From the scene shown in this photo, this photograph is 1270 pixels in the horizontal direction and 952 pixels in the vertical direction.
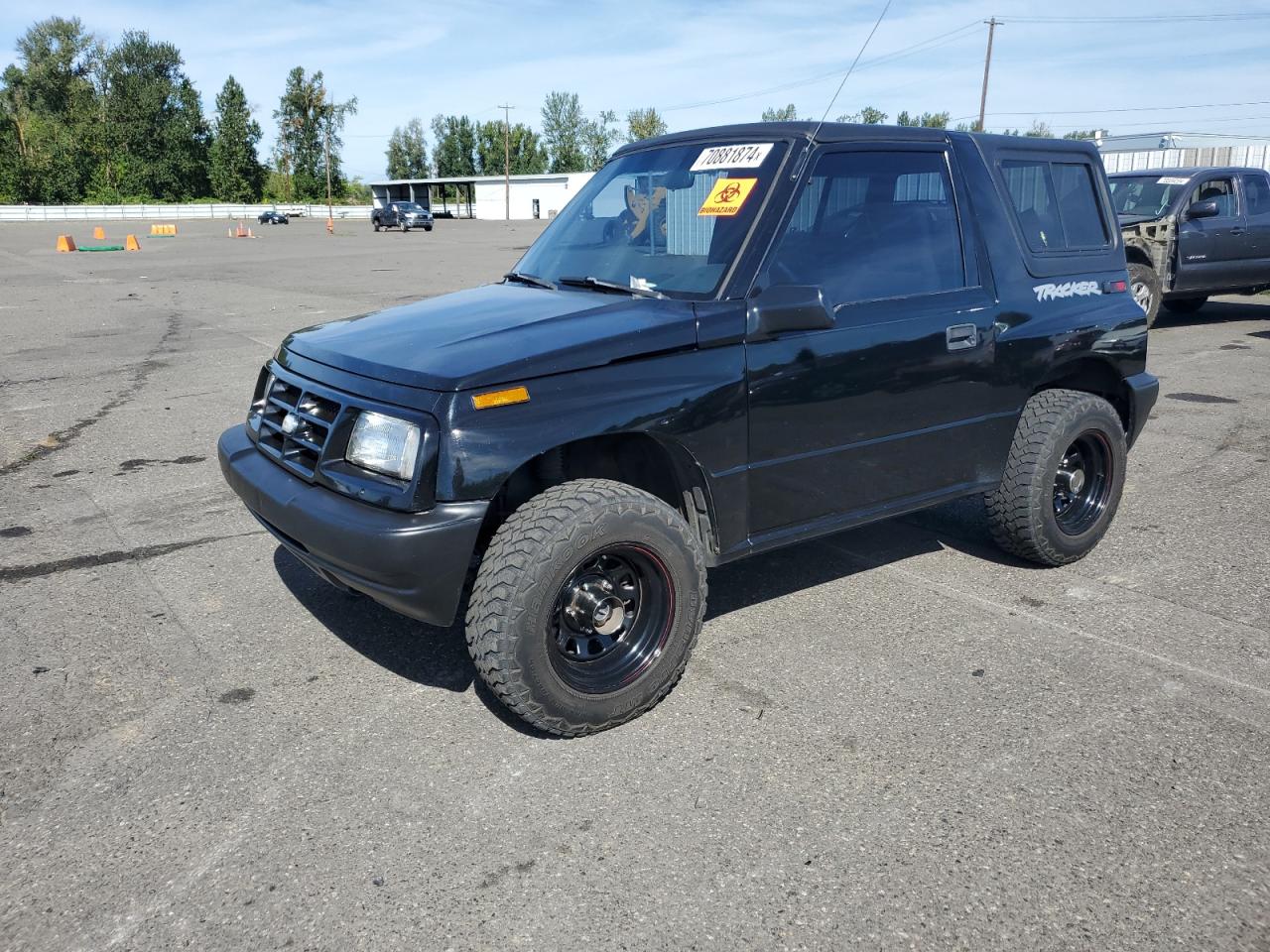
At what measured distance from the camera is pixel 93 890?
8.02ft

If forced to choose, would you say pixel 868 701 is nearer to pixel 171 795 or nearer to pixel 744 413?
pixel 744 413

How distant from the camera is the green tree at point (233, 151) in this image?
9544 cm

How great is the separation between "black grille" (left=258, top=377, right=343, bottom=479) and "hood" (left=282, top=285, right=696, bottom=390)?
13 centimetres

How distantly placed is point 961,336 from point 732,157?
3.75 feet

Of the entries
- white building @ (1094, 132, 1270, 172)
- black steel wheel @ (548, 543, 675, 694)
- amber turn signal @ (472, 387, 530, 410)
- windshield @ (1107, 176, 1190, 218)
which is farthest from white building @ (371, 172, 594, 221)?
amber turn signal @ (472, 387, 530, 410)

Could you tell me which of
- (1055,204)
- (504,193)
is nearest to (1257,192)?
(1055,204)

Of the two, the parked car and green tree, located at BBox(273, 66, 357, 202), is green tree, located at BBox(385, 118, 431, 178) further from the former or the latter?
the parked car

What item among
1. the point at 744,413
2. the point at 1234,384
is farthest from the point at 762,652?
the point at 1234,384

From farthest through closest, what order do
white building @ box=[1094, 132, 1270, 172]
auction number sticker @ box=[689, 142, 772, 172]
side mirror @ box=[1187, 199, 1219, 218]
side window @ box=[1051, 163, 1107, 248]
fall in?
1. white building @ box=[1094, 132, 1270, 172]
2. side mirror @ box=[1187, 199, 1219, 218]
3. side window @ box=[1051, 163, 1107, 248]
4. auction number sticker @ box=[689, 142, 772, 172]

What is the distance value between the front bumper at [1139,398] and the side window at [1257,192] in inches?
385

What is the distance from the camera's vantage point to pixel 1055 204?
4441 millimetres

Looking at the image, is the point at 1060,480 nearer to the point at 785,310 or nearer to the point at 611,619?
the point at 785,310

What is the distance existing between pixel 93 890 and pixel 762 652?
7.43 ft

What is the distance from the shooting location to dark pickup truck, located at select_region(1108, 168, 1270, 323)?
38.0 ft
